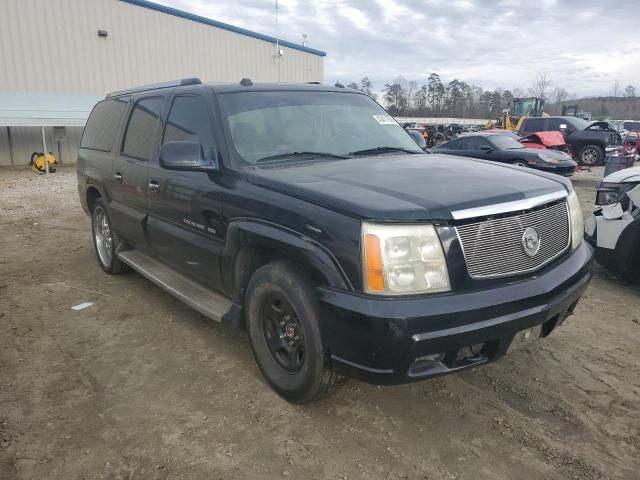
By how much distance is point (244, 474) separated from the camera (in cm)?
242

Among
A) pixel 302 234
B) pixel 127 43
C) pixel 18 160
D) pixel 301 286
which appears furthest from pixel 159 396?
pixel 127 43

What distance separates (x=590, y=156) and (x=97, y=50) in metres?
19.5

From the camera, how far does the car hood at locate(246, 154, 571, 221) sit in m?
2.36

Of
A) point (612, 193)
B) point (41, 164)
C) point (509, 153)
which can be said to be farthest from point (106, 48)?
point (612, 193)

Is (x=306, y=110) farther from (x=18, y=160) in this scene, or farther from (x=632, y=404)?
(x=18, y=160)

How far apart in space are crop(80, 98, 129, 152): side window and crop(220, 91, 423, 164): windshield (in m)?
1.96

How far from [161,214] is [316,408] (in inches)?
79.6

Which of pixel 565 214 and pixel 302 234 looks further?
pixel 565 214

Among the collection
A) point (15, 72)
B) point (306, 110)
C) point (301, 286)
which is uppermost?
point (15, 72)

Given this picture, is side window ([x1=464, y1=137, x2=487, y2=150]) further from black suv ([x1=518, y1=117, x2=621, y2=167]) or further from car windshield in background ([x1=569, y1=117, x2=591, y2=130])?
car windshield in background ([x1=569, y1=117, x2=591, y2=130])

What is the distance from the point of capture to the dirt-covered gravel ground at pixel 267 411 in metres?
2.47

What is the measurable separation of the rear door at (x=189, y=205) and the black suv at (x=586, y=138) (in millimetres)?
17475

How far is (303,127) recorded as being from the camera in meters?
3.60

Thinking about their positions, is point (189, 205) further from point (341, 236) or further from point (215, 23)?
point (215, 23)
